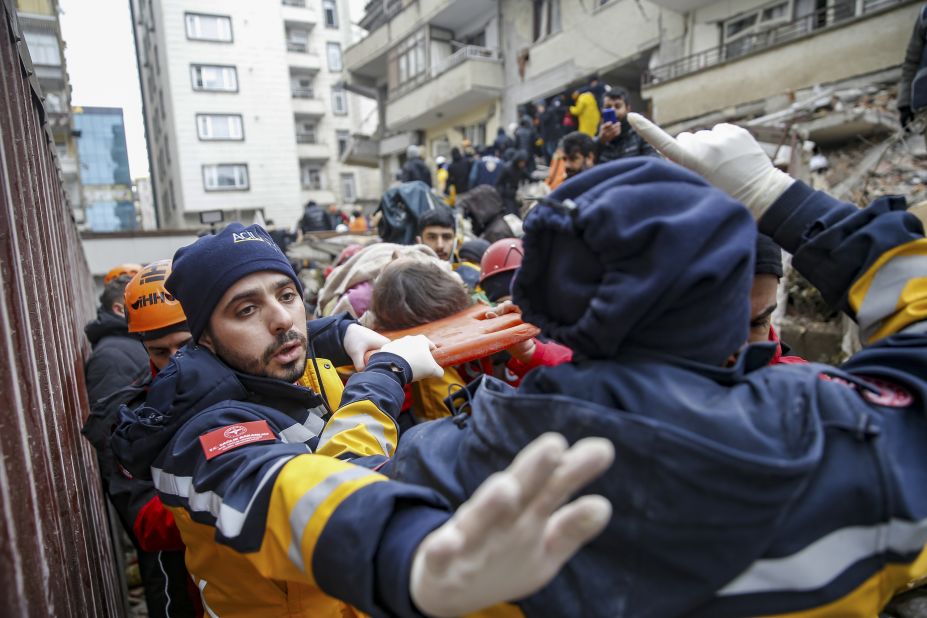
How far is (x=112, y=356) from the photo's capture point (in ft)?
10.9

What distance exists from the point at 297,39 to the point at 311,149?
7.30 m

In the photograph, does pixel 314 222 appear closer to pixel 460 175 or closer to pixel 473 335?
pixel 460 175

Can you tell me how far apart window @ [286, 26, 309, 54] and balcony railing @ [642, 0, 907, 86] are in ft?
89.2

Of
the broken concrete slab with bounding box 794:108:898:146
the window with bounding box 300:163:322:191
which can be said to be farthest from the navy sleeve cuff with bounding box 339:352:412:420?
the window with bounding box 300:163:322:191

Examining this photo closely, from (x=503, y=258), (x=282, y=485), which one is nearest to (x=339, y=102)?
(x=503, y=258)

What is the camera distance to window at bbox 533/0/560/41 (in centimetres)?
1862

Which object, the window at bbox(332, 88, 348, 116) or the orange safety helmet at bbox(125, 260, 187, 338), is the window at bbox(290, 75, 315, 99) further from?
the orange safety helmet at bbox(125, 260, 187, 338)

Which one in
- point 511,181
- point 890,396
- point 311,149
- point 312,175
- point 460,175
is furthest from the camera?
point 312,175

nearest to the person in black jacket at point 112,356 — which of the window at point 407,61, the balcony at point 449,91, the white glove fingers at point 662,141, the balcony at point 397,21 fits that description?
the white glove fingers at point 662,141

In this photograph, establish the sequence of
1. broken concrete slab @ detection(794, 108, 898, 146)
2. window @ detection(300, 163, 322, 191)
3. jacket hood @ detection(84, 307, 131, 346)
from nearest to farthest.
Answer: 1. jacket hood @ detection(84, 307, 131, 346)
2. broken concrete slab @ detection(794, 108, 898, 146)
3. window @ detection(300, 163, 322, 191)

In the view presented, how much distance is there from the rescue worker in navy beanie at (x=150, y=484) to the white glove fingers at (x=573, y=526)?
6.26 feet

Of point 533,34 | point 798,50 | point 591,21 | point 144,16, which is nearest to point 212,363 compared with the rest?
point 798,50

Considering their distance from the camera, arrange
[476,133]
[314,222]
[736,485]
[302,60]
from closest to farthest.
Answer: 1. [736,485]
2. [314,222]
3. [476,133]
4. [302,60]

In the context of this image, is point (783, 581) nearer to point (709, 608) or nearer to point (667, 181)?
point (709, 608)
